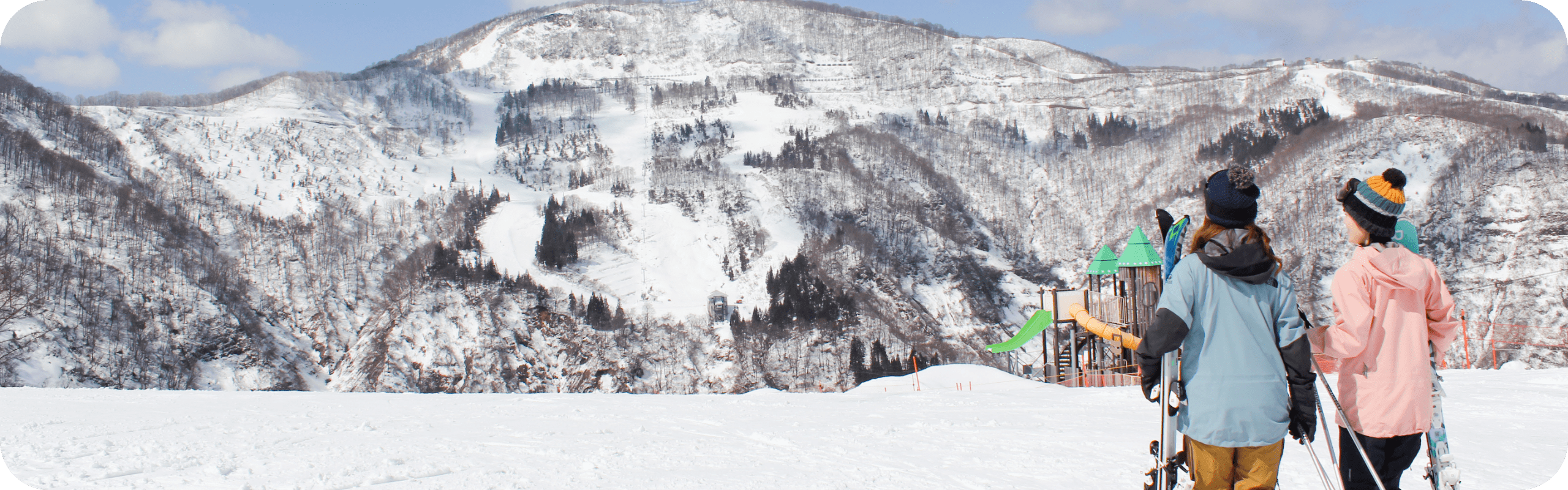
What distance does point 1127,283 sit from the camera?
20.8 metres

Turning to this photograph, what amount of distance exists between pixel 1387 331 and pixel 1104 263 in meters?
20.7

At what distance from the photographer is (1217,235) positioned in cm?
356

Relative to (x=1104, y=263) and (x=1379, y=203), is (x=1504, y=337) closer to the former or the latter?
(x=1104, y=263)

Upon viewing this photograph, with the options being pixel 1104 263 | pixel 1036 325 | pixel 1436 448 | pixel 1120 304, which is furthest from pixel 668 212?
pixel 1436 448

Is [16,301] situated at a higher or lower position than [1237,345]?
lower

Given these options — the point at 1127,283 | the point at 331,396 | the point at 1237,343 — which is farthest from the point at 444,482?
the point at 1127,283

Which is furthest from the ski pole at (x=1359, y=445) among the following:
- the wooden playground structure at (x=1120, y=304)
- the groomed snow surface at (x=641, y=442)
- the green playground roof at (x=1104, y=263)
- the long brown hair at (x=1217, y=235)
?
the green playground roof at (x=1104, y=263)

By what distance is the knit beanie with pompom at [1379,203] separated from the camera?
3908 millimetres

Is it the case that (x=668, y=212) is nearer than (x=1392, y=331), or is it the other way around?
(x=1392, y=331)

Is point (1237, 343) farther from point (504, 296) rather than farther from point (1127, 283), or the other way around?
point (504, 296)

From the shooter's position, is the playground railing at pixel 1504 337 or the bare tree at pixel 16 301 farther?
the playground railing at pixel 1504 337

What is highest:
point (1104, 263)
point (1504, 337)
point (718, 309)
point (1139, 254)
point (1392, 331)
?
point (1392, 331)

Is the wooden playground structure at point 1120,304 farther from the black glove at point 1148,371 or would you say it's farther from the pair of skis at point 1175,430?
the black glove at point 1148,371

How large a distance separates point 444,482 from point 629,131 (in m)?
103
